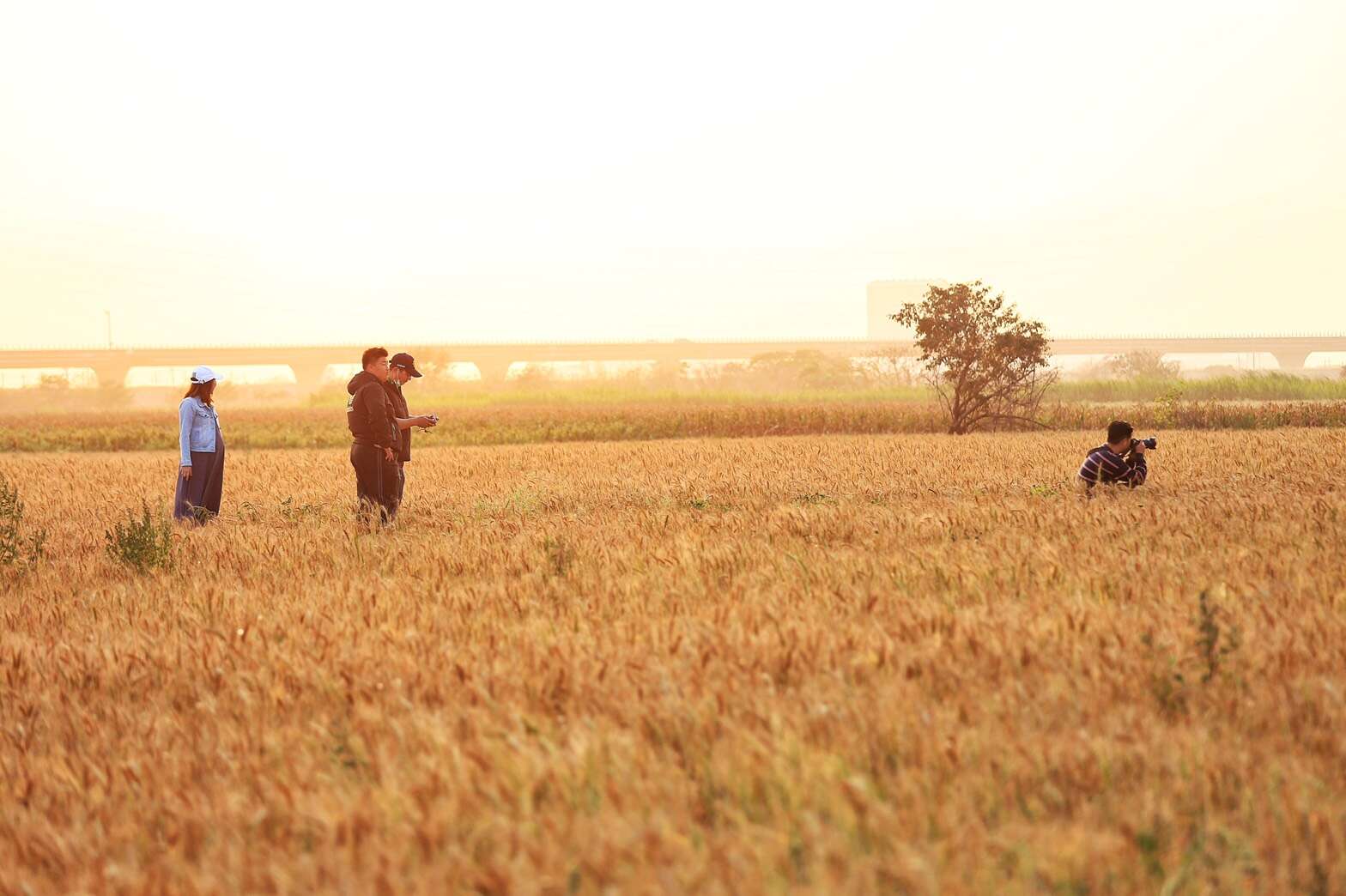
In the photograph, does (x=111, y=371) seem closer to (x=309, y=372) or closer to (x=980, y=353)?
(x=309, y=372)

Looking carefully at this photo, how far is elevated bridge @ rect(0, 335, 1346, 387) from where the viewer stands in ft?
407

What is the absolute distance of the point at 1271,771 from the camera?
2785 mm

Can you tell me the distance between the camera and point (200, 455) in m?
11.6

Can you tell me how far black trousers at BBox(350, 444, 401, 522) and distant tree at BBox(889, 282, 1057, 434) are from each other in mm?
20471

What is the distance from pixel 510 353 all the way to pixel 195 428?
399 feet

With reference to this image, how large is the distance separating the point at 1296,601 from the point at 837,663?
7.98ft

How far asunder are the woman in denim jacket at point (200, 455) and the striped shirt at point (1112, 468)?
31.3ft

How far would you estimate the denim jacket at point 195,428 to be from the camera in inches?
441

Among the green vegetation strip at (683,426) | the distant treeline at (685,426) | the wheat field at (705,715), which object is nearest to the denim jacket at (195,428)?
the wheat field at (705,715)

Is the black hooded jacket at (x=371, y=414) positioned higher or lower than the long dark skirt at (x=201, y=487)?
higher

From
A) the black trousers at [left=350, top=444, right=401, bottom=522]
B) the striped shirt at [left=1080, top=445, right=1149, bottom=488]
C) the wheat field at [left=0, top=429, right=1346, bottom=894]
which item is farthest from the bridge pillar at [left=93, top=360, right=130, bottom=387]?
the wheat field at [left=0, top=429, right=1346, bottom=894]

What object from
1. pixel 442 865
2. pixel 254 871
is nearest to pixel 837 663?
pixel 442 865

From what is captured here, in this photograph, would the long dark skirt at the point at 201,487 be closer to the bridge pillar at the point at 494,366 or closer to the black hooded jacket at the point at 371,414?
the black hooded jacket at the point at 371,414

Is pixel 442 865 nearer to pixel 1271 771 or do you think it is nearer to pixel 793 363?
pixel 1271 771
